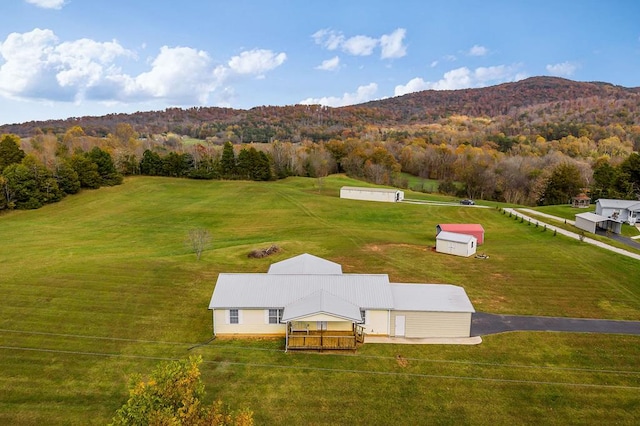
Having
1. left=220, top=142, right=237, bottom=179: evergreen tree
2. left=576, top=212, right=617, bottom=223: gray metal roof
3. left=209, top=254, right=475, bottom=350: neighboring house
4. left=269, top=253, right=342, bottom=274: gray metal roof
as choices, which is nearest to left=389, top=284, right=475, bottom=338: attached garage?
left=209, top=254, right=475, bottom=350: neighboring house

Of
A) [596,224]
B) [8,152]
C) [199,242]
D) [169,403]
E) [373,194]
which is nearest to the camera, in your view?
[169,403]

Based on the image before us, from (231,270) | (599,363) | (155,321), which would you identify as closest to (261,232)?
(231,270)

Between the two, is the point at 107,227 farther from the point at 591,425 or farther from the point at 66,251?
the point at 591,425

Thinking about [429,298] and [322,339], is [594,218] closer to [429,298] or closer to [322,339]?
[429,298]

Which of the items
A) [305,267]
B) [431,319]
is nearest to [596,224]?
[431,319]

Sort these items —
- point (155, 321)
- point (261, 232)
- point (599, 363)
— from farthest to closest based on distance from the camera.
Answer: point (261, 232) < point (155, 321) < point (599, 363)
